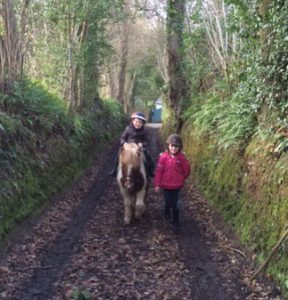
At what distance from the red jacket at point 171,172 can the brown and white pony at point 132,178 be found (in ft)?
1.19

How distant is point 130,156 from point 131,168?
0.76 ft

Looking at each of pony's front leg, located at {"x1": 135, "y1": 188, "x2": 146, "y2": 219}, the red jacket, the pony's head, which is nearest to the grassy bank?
the pony's head

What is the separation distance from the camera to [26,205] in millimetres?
9148

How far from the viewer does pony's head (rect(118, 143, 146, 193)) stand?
29.0 feet

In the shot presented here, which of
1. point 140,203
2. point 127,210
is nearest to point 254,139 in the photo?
point 140,203

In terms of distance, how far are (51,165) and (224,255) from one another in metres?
5.78

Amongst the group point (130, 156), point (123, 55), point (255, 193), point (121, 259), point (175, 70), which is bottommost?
point (121, 259)

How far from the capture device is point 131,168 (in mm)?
8852

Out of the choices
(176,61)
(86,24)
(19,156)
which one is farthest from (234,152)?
(176,61)

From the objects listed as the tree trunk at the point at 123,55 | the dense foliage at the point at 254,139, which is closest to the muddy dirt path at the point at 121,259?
the dense foliage at the point at 254,139

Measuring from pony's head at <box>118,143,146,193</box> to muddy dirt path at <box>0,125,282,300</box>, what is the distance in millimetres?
828

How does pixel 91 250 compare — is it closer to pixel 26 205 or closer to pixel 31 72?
pixel 26 205

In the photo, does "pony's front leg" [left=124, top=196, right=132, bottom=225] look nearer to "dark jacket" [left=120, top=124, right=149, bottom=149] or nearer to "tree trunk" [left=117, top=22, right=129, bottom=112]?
"dark jacket" [left=120, top=124, right=149, bottom=149]

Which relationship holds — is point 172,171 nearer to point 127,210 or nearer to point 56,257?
point 127,210
